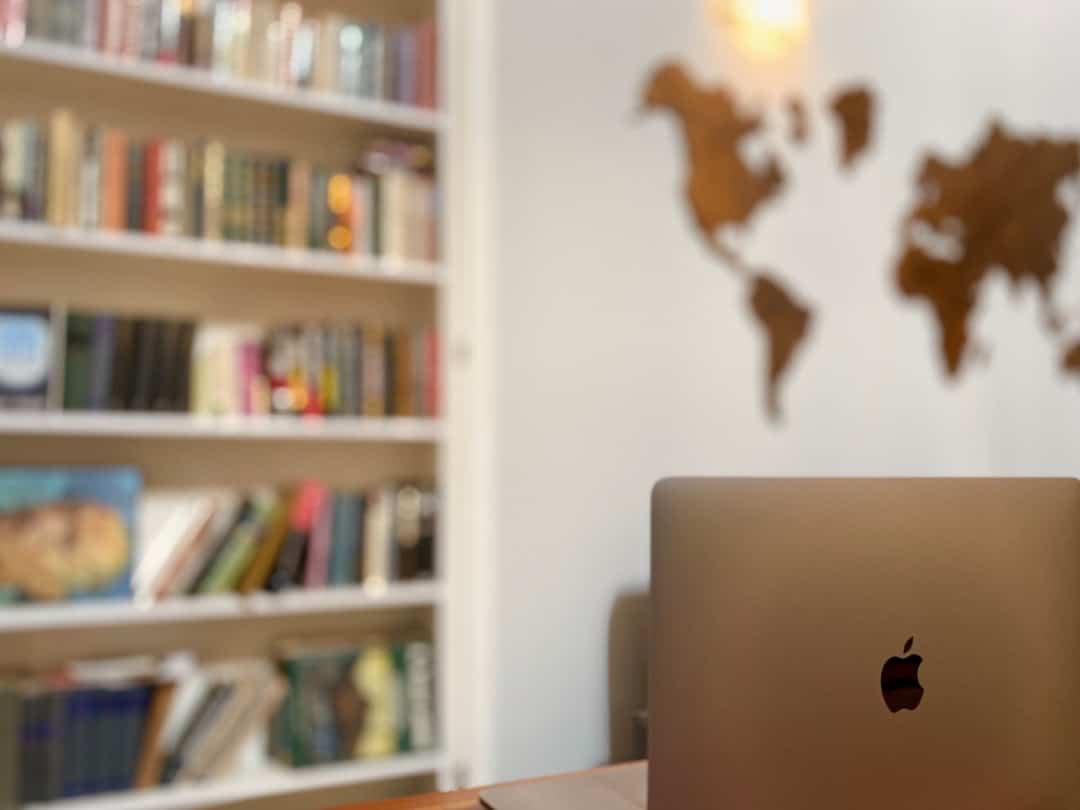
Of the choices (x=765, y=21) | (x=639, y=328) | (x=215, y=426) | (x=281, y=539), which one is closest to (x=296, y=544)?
(x=281, y=539)

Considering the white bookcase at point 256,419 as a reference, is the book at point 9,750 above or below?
below

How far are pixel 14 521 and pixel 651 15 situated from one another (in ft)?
5.82

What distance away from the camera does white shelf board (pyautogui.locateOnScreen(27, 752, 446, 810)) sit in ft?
6.54

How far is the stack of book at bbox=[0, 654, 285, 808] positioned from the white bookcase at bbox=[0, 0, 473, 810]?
0.15 ft

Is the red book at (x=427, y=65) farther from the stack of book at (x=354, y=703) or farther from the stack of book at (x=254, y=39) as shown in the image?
the stack of book at (x=354, y=703)

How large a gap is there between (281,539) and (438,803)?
3.91 ft

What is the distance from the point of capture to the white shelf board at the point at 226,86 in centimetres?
201

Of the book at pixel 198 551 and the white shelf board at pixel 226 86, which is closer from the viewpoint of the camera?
the white shelf board at pixel 226 86

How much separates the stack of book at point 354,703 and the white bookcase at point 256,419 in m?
0.04

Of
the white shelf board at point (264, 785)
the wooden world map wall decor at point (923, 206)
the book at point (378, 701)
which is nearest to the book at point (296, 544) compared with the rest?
the book at point (378, 701)

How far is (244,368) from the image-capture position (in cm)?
220

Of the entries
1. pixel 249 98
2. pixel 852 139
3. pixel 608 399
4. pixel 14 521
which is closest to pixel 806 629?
pixel 608 399

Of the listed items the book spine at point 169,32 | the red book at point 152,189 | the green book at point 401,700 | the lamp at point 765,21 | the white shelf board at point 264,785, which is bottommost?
the white shelf board at point 264,785

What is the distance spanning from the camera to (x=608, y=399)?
2.35 metres
